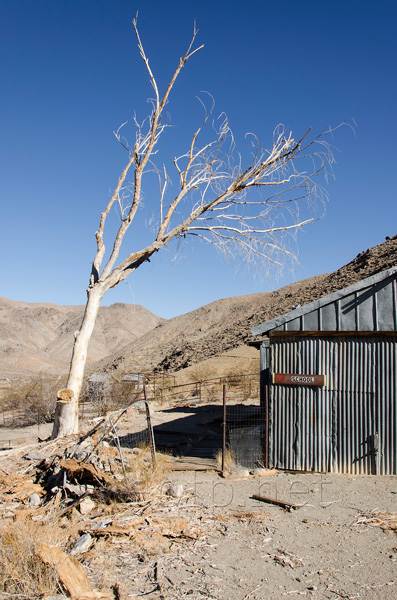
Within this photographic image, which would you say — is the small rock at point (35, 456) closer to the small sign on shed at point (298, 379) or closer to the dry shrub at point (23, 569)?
the dry shrub at point (23, 569)

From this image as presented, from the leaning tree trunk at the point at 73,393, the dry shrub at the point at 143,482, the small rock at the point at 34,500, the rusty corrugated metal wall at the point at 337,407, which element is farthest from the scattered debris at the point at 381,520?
the leaning tree trunk at the point at 73,393

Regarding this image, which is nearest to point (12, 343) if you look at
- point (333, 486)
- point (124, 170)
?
point (124, 170)

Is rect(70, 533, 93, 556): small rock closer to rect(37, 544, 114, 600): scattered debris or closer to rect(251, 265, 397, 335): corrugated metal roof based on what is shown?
rect(37, 544, 114, 600): scattered debris

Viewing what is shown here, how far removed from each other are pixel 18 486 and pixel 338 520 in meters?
5.80

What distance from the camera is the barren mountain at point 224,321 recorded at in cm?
5325

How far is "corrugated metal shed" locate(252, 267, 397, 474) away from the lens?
31.7 ft

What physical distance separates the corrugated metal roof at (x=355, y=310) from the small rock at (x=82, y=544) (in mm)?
5492

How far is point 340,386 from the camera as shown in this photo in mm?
9945

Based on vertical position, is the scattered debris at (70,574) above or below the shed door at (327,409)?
below

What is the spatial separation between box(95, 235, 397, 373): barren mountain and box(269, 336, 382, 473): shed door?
3826 cm

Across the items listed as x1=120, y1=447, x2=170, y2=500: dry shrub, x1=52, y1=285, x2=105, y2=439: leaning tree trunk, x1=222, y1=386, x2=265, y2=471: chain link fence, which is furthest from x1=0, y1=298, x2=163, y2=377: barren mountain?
x1=120, y1=447, x2=170, y2=500: dry shrub

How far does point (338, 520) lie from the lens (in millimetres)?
7234

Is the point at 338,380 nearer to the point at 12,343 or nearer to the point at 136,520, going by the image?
the point at 136,520

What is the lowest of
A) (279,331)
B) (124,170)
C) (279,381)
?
(279,381)
